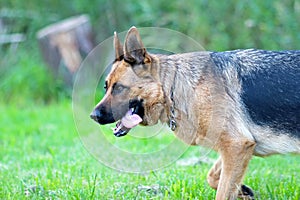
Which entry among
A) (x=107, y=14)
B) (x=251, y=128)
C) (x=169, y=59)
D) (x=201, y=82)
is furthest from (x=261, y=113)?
(x=107, y=14)

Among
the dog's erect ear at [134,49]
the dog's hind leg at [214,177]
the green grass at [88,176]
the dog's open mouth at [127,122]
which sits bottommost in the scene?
the green grass at [88,176]

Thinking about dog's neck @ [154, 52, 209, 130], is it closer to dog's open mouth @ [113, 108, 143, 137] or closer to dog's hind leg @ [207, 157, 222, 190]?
dog's open mouth @ [113, 108, 143, 137]

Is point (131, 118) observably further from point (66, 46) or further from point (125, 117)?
point (66, 46)

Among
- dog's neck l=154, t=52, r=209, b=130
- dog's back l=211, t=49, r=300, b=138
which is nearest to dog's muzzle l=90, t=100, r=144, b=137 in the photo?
dog's neck l=154, t=52, r=209, b=130

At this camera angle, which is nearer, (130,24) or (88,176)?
(88,176)

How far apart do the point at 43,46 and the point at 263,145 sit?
313 inches

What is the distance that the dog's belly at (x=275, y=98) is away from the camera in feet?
15.9

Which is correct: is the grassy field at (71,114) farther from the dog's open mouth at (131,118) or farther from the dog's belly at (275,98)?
the dog's belly at (275,98)

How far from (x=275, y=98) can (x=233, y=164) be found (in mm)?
605

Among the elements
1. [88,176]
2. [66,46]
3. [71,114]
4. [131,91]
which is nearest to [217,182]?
[131,91]

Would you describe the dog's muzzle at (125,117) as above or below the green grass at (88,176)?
above

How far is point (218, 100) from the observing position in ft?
16.2

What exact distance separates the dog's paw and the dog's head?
970 mm

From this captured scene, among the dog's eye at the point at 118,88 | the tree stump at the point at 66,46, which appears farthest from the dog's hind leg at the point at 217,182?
the tree stump at the point at 66,46
